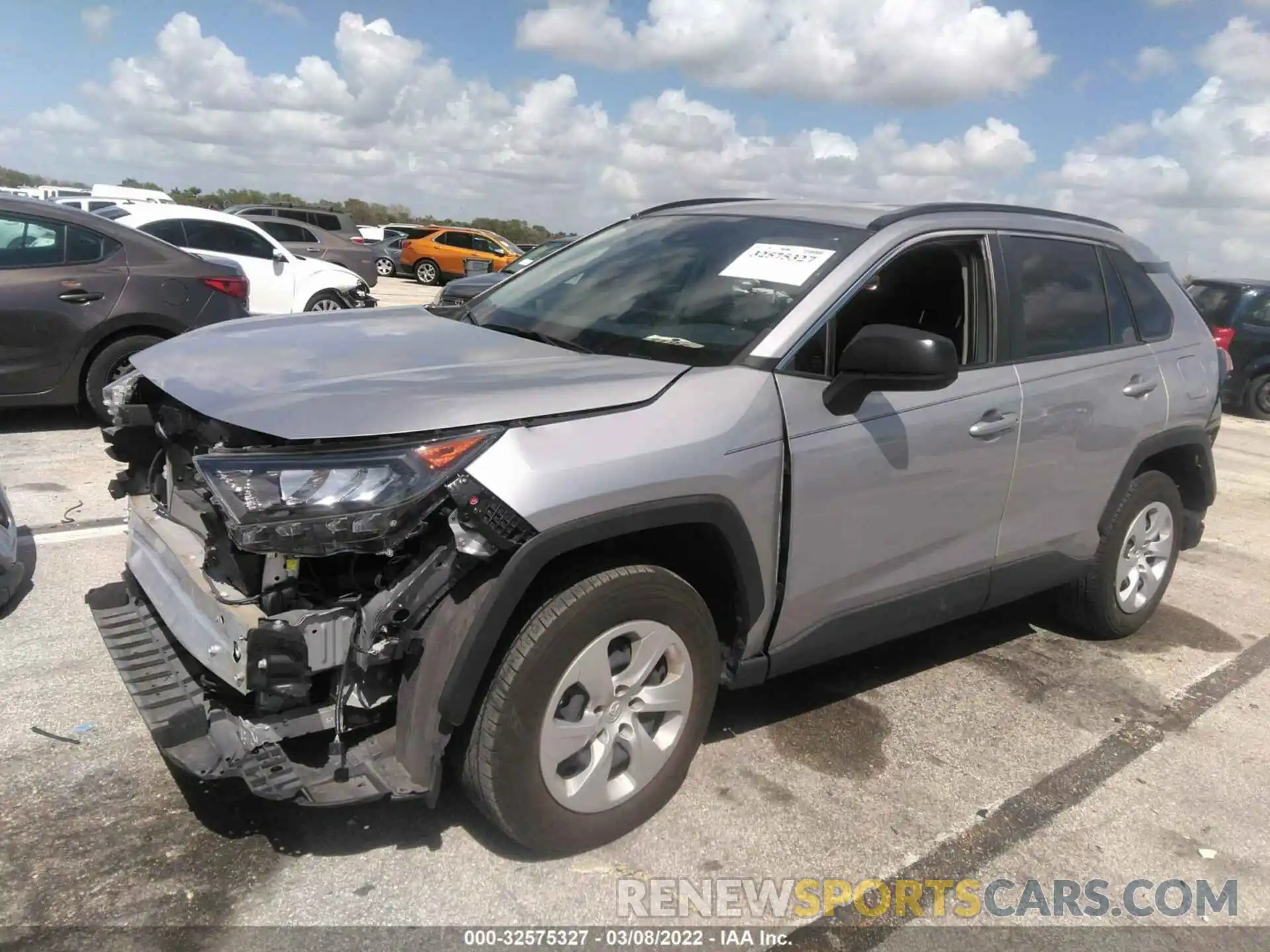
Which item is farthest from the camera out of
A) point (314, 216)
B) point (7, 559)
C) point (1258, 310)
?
point (314, 216)

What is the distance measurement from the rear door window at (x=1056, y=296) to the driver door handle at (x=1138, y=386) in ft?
0.65

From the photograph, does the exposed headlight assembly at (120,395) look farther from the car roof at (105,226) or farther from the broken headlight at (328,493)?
the car roof at (105,226)

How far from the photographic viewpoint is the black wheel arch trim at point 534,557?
2.35m

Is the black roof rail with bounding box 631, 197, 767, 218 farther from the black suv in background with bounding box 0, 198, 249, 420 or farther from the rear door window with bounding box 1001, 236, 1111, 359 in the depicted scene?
the black suv in background with bounding box 0, 198, 249, 420

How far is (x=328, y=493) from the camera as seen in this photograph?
7.57ft

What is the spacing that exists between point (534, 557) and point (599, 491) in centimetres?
24

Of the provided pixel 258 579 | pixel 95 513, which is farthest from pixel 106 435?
pixel 95 513

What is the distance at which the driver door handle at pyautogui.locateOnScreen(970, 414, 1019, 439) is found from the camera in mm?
3482

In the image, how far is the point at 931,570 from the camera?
11.6 feet

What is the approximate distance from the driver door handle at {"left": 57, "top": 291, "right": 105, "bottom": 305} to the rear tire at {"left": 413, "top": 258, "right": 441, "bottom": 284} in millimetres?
24023

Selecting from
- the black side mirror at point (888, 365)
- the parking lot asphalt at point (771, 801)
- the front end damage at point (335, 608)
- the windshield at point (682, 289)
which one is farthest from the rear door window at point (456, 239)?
the front end damage at point (335, 608)

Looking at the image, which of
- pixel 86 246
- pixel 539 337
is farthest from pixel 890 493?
pixel 86 246

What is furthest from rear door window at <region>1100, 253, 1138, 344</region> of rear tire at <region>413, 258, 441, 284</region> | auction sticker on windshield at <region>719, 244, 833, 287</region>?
rear tire at <region>413, 258, 441, 284</region>

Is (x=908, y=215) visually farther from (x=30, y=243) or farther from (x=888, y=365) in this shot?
(x=30, y=243)
